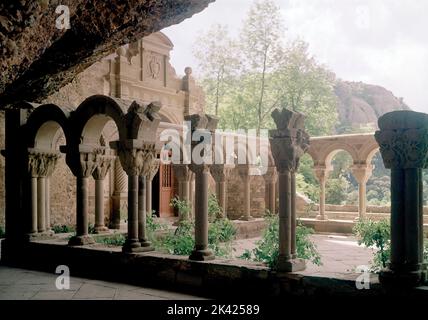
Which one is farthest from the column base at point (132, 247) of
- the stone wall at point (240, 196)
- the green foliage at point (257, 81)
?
the green foliage at point (257, 81)

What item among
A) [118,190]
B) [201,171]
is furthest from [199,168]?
[118,190]

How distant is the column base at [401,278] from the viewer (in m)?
4.27

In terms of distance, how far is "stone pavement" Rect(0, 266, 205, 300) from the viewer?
5371mm

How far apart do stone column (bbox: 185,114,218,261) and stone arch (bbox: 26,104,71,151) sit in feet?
8.39

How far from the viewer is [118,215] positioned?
12195 mm

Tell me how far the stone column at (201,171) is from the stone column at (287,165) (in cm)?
105

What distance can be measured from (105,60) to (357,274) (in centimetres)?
1046

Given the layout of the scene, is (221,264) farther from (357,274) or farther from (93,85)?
(93,85)

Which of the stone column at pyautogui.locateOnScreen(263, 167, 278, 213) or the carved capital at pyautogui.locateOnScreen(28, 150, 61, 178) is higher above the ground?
the carved capital at pyautogui.locateOnScreen(28, 150, 61, 178)

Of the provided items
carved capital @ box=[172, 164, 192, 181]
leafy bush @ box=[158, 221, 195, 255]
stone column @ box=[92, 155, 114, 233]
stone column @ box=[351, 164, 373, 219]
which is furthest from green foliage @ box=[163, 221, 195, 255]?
stone column @ box=[351, 164, 373, 219]

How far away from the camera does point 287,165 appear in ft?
17.2
